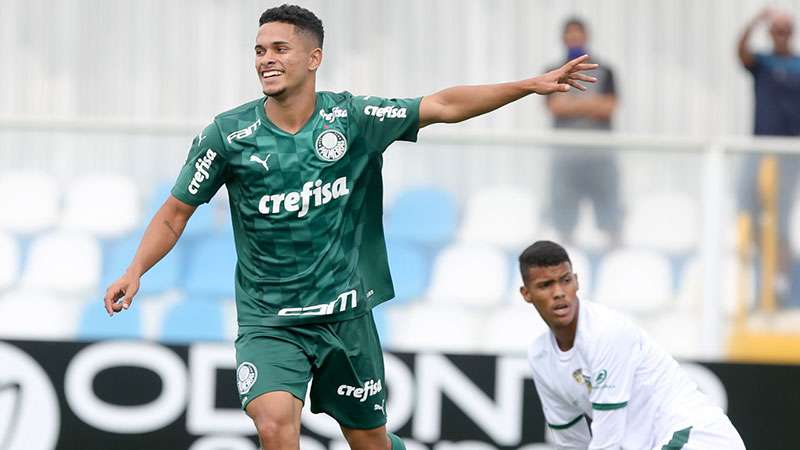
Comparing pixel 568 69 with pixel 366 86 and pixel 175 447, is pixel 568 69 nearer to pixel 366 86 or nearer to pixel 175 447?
pixel 175 447

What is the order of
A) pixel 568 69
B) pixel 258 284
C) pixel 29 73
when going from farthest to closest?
pixel 29 73, pixel 258 284, pixel 568 69

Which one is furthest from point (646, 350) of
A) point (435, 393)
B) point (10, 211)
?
point (10, 211)

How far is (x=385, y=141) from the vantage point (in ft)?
21.5

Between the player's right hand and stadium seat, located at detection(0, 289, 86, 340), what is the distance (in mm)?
3074

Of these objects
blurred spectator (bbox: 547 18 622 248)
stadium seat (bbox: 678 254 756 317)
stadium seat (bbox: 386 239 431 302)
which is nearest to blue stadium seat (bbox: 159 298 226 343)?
stadium seat (bbox: 386 239 431 302)

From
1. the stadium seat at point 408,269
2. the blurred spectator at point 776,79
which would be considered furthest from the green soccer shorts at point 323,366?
the blurred spectator at point 776,79

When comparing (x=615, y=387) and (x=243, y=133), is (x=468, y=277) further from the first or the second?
(x=243, y=133)

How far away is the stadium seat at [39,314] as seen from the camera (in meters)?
9.14

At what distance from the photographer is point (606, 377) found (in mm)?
6859

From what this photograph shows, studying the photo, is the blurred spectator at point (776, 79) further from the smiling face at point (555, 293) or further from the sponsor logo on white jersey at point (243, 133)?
the sponsor logo on white jersey at point (243, 133)

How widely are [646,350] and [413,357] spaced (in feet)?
7.40

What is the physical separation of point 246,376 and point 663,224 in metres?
3.85

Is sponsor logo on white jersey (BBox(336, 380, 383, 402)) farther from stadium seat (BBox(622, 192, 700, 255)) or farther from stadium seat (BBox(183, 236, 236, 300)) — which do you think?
stadium seat (BBox(622, 192, 700, 255))

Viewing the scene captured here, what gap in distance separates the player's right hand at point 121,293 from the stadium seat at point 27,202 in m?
3.18
